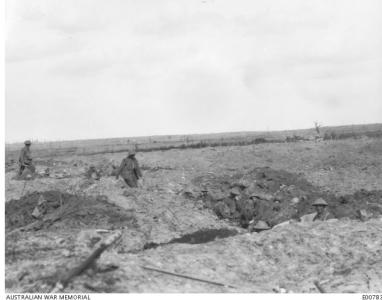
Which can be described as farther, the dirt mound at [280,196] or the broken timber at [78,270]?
the dirt mound at [280,196]

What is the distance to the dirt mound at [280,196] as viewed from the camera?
1279 cm

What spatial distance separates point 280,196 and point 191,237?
417cm

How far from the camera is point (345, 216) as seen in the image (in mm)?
11867

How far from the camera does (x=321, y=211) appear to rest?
12609 millimetres

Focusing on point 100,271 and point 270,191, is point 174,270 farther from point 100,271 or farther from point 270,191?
point 270,191

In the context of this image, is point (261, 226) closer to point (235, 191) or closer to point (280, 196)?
point (280, 196)

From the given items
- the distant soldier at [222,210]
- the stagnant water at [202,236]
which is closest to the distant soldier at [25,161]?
the distant soldier at [222,210]

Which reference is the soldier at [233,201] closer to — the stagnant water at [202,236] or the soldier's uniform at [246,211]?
the soldier's uniform at [246,211]

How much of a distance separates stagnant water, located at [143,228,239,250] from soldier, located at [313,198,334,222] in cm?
199

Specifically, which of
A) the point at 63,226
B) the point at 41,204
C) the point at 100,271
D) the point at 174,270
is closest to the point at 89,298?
the point at 100,271

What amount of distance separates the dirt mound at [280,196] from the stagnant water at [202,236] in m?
1.34

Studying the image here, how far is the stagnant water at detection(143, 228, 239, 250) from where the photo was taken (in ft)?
35.2

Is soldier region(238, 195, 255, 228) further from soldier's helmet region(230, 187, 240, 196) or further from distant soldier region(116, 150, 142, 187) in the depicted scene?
distant soldier region(116, 150, 142, 187)

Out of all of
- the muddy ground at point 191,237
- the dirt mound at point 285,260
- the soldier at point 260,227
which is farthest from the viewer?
the soldier at point 260,227
